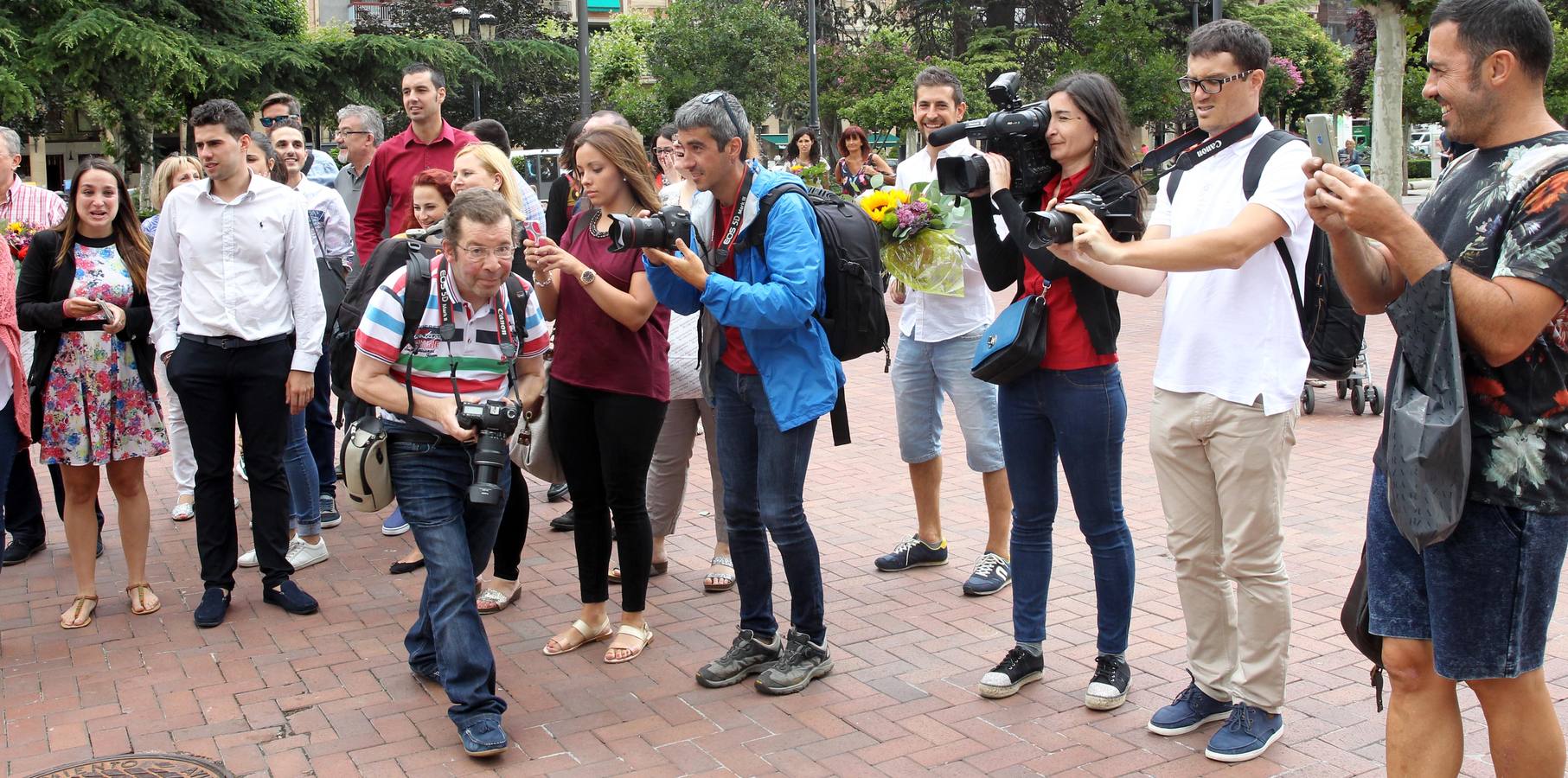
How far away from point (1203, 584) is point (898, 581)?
1900mm

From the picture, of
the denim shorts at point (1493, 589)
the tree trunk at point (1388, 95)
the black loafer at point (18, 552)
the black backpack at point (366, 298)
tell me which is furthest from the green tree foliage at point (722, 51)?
the denim shorts at point (1493, 589)

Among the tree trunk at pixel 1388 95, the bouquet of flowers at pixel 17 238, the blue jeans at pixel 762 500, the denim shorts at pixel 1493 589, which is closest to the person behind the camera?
the denim shorts at pixel 1493 589

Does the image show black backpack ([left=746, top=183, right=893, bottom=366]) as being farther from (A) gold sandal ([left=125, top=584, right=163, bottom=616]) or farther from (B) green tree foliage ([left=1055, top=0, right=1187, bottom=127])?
(B) green tree foliage ([left=1055, top=0, right=1187, bottom=127])

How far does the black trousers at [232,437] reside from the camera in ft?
17.7

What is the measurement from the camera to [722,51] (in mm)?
37656

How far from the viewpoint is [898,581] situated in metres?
5.81

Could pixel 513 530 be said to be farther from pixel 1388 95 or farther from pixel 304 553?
pixel 1388 95

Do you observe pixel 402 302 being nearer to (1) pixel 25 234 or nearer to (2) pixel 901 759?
(2) pixel 901 759

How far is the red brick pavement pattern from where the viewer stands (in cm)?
408

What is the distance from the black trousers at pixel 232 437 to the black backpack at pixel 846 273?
2276 mm

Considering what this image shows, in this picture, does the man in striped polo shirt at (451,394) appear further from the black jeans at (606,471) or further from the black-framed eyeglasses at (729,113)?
the black-framed eyeglasses at (729,113)

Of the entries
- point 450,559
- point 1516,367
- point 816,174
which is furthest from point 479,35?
point 1516,367

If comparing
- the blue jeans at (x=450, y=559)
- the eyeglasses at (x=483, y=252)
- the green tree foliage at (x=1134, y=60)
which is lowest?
the blue jeans at (x=450, y=559)

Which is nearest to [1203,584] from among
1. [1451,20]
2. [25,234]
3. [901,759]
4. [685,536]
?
[901,759]
